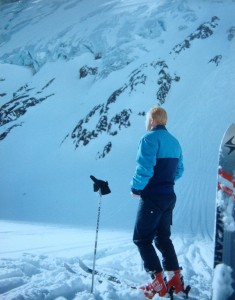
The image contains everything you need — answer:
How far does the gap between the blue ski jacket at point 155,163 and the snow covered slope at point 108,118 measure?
116 cm

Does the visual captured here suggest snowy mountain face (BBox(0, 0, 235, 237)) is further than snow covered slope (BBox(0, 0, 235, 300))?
Yes

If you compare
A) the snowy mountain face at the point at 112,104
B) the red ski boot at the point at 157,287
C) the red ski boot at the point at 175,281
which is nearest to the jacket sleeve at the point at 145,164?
the red ski boot at the point at 157,287

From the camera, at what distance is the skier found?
3.43 m

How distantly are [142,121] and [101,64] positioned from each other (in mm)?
12620

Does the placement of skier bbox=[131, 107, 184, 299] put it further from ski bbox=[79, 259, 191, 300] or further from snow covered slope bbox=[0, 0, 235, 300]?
snow covered slope bbox=[0, 0, 235, 300]

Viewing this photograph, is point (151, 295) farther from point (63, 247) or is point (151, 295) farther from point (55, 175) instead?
point (55, 175)

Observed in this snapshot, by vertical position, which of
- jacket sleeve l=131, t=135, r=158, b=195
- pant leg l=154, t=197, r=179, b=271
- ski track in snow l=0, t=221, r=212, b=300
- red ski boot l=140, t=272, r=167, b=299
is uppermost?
jacket sleeve l=131, t=135, r=158, b=195

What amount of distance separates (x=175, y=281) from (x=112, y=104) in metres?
22.4

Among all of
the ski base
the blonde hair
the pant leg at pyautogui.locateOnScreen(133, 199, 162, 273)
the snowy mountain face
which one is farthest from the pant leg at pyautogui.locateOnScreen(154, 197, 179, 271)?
the snowy mountain face

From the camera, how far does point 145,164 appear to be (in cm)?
341

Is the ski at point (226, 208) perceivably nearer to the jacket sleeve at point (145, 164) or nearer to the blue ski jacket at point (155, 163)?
the blue ski jacket at point (155, 163)

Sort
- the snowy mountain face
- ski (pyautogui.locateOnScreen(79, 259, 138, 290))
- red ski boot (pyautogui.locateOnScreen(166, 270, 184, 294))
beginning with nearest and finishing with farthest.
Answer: red ski boot (pyautogui.locateOnScreen(166, 270, 184, 294)), ski (pyautogui.locateOnScreen(79, 259, 138, 290)), the snowy mountain face

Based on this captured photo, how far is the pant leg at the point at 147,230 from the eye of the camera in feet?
11.3

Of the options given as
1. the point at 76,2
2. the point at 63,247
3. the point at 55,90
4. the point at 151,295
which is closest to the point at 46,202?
the point at 63,247
